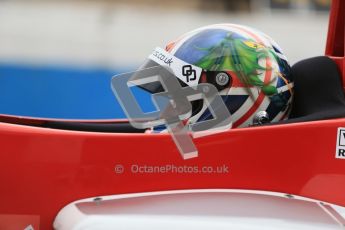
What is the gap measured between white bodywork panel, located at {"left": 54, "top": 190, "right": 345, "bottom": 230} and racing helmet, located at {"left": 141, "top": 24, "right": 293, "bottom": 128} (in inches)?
11.4

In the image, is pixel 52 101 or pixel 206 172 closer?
pixel 206 172

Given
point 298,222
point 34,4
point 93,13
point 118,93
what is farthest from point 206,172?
point 34,4

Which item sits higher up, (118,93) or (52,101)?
(118,93)

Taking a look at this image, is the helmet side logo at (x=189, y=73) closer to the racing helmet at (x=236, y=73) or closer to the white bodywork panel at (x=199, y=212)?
the racing helmet at (x=236, y=73)

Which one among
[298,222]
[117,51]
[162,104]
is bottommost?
[117,51]

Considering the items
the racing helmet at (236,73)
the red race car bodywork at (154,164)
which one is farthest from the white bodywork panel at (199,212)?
the racing helmet at (236,73)

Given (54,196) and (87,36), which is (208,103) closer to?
(54,196)

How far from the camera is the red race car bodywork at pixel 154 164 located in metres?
1.52

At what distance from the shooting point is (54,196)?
1.55 meters

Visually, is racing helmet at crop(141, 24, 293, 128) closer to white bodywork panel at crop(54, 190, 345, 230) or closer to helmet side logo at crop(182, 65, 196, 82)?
helmet side logo at crop(182, 65, 196, 82)

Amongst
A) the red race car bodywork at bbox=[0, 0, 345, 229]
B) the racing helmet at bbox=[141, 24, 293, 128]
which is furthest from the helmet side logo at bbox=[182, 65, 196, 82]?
the red race car bodywork at bbox=[0, 0, 345, 229]

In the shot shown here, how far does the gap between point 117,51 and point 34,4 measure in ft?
10.4

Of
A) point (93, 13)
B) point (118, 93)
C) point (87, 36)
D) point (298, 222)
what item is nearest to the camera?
point (298, 222)

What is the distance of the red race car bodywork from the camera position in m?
1.52
